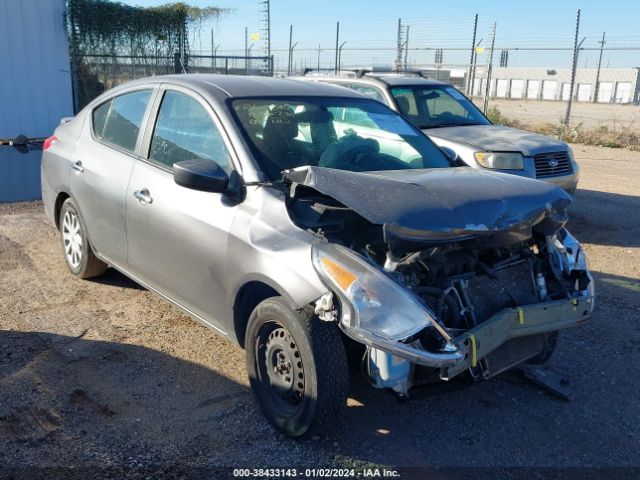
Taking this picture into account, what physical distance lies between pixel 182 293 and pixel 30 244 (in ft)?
11.2

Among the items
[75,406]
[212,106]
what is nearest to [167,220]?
[212,106]

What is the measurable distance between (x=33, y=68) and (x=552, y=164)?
34.0 feet

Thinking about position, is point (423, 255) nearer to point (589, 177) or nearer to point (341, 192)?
point (341, 192)

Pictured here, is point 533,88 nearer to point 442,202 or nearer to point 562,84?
point 562,84

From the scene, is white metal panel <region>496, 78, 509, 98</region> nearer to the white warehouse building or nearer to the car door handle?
the white warehouse building

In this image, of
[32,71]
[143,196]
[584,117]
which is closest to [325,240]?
[143,196]

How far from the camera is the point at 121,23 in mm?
16047

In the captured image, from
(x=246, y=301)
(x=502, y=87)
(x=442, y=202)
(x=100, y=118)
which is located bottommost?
(x=502, y=87)

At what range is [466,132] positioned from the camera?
8422mm

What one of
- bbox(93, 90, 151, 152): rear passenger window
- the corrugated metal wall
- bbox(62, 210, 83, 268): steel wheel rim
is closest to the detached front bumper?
bbox(93, 90, 151, 152): rear passenger window

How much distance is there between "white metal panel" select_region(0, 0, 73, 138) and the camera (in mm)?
12477

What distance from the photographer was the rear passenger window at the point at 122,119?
4.77 meters

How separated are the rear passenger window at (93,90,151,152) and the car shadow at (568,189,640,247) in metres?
5.52

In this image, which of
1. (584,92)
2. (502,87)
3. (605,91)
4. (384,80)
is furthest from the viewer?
(502,87)
